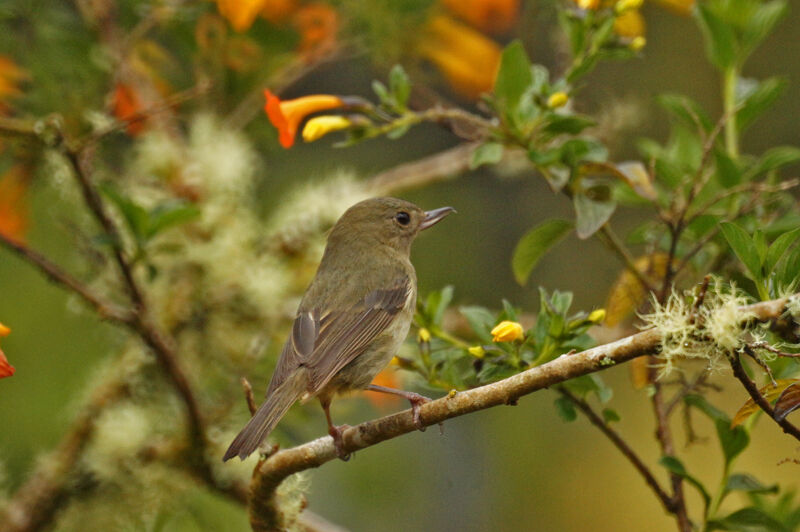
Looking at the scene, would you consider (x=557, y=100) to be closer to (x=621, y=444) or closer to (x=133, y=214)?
(x=621, y=444)

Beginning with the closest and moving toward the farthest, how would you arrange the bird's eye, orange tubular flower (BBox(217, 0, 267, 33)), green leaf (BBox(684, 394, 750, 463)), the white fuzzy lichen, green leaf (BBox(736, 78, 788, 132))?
the white fuzzy lichen < green leaf (BBox(684, 394, 750, 463)) < green leaf (BBox(736, 78, 788, 132)) < orange tubular flower (BBox(217, 0, 267, 33)) < the bird's eye

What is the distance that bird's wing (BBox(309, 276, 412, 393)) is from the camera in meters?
2.33

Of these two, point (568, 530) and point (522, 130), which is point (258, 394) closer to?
point (522, 130)

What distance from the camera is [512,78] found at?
6.77 ft

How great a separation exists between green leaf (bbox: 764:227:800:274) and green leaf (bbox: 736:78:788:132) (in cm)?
72

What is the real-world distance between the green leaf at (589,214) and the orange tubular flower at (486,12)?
1274 millimetres

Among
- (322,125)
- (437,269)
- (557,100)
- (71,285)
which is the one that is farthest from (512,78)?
(437,269)

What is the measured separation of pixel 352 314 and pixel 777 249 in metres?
1.21

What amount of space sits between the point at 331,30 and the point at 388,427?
1767mm

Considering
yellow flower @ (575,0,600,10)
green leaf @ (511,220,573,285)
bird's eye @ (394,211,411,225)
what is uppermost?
yellow flower @ (575,0,600,10)

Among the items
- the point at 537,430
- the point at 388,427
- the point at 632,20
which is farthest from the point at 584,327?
the point at 537,430

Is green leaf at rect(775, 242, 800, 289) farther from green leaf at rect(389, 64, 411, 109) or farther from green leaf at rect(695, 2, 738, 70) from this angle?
green leaf at rect(695, 2, 738, 70)

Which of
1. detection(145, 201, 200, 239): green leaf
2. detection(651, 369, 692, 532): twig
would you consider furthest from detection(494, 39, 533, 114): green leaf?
detection(145, 201, 200, 239): green leaf

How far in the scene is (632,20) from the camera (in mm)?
2662
